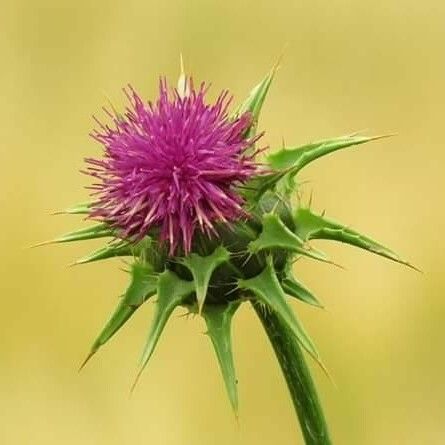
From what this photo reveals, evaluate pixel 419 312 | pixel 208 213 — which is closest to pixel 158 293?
pixel 208 213

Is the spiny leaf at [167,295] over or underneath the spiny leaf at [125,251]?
underneath

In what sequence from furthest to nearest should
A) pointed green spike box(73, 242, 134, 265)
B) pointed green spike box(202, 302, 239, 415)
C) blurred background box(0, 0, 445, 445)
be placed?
1. blurred background box(0, 0, 445, 445)
2. pointed green spike box(73, 242, 134, 265)
3. pointed green spike box(202, 302, 239, 415)

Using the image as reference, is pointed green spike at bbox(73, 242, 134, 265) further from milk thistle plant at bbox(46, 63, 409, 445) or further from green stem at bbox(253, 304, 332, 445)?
green stem at bbox(253, 304, 332, 445)

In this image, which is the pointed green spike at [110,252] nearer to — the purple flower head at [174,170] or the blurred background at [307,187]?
the purple flower head at [174,170]

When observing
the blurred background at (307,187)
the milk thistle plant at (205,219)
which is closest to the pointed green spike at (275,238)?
the milk thistle plant at (205,219)

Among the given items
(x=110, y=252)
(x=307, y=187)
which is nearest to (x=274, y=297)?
(x=110, y=252)

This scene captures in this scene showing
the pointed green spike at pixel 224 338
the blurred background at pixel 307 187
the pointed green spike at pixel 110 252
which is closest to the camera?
the pointed green spike at pixel 224 338

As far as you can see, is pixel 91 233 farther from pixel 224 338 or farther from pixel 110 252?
pixel 224 338

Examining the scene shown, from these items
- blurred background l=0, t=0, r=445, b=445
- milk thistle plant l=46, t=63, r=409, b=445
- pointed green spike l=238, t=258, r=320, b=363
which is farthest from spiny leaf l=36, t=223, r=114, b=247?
blurred background l=0, t=0, r=445, b=445
